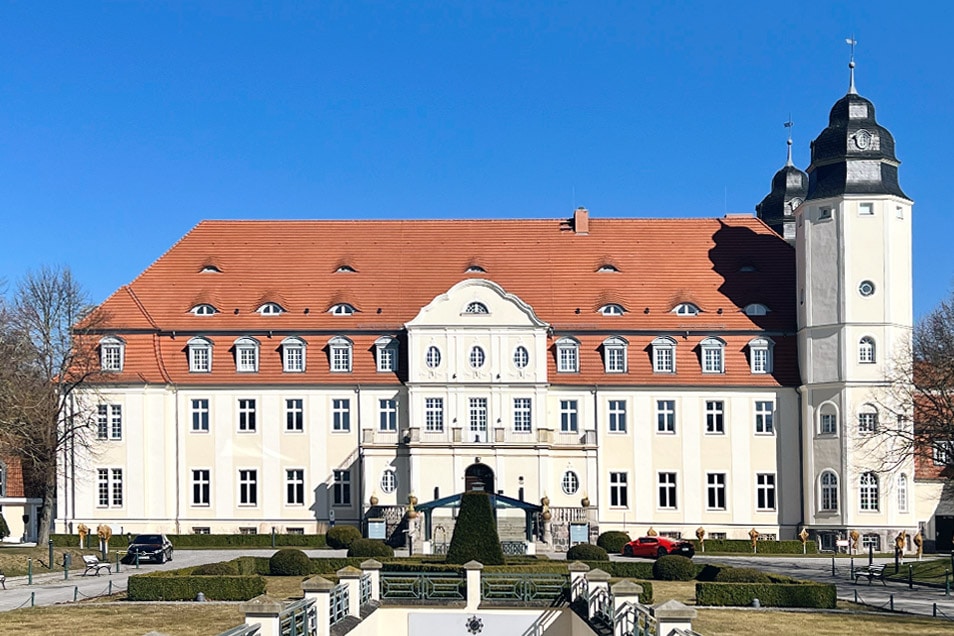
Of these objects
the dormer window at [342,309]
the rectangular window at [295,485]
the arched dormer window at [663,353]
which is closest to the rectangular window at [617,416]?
the arched dormer window at [663,353]

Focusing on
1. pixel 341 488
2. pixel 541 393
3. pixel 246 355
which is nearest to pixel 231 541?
pixel 341 488

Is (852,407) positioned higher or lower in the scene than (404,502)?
higher

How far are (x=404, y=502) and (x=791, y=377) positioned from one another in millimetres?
17841

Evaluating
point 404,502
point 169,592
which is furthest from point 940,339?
point 169,592

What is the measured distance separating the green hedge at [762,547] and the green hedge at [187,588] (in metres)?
23.2

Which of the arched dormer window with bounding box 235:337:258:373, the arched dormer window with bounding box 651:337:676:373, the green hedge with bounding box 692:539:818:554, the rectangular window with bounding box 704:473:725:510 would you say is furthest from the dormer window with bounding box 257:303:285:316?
the green hedge with bounding box 692:539:818:554

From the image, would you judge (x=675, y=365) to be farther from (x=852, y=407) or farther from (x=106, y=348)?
(x=106, y=348)

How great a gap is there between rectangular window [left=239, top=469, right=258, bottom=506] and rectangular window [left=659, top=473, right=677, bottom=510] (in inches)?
704

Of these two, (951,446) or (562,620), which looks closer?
(562,620)

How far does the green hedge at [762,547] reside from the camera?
56312 mm

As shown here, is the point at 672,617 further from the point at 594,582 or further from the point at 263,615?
the point at 594,582

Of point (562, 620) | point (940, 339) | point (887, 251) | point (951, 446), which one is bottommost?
point (562, 620)

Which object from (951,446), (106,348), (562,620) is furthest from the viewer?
(106,348)

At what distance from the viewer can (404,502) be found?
60000 mm
